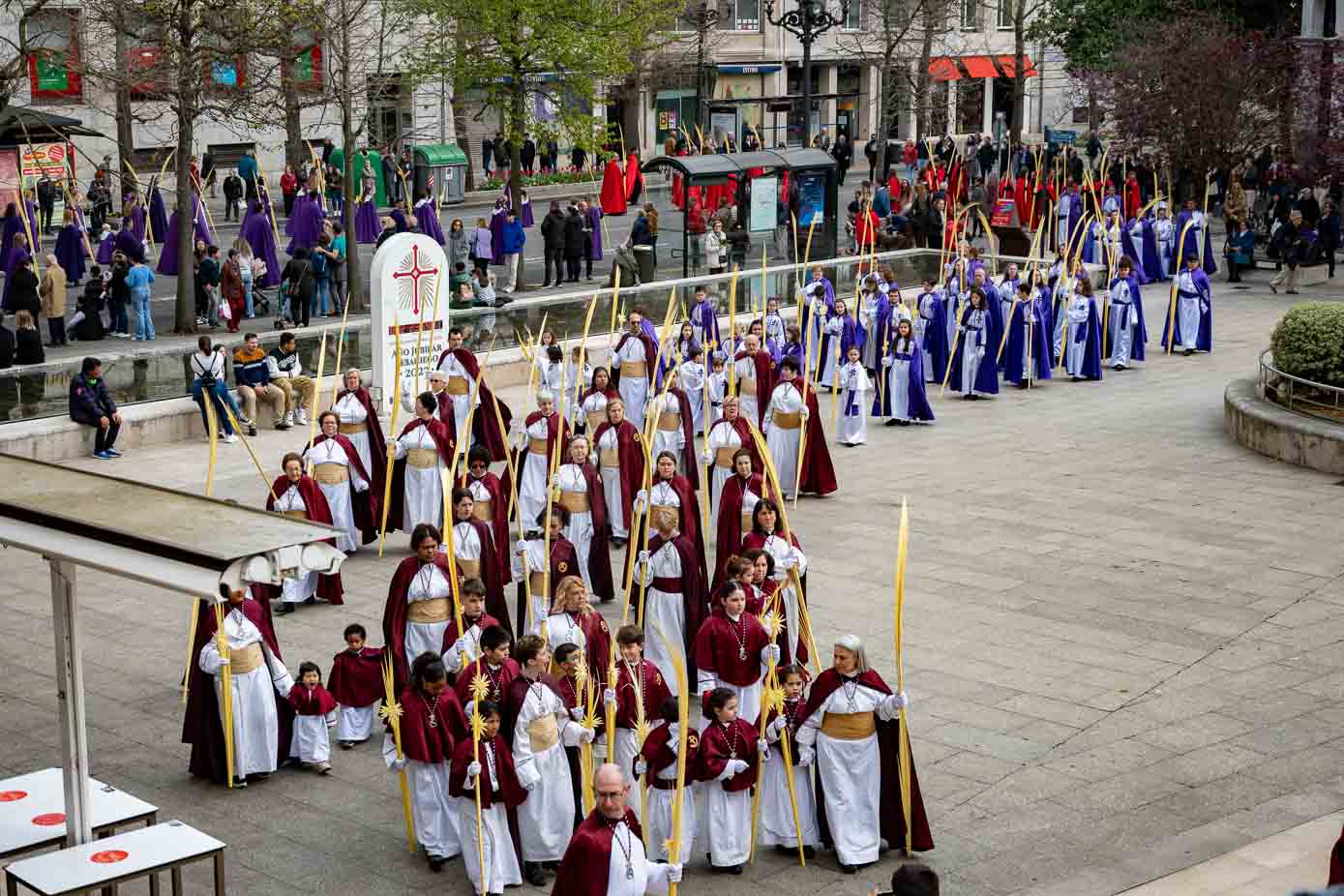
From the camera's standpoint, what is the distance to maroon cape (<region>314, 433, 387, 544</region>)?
1525cm

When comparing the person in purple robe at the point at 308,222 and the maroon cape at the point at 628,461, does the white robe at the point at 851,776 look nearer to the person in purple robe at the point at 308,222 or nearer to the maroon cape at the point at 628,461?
the maroon cape at the point at 628,461

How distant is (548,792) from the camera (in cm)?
953

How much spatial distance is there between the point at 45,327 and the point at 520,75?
8.35 metres

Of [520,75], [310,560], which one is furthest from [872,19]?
[310,560]

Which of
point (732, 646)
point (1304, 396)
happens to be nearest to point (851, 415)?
point (1304, 396)

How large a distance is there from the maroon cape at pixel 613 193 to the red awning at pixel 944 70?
21.2 m

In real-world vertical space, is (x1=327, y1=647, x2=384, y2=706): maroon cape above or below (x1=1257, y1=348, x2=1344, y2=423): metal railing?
below

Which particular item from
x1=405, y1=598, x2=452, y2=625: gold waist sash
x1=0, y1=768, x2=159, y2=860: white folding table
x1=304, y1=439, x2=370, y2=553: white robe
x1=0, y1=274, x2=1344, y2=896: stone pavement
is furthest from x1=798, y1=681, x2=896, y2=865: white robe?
x1=304, y1=439, x2=370, y2=553: white robe

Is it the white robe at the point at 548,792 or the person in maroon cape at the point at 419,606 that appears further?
the person in maroon cape at the point at 419,606

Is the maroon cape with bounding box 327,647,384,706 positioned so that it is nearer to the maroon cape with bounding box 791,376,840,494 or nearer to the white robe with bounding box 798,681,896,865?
the white robe with bounding box 798,681,896,865

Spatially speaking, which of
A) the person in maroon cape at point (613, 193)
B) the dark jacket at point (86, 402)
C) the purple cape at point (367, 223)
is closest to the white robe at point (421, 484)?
the dark jacket at point (86, 402)

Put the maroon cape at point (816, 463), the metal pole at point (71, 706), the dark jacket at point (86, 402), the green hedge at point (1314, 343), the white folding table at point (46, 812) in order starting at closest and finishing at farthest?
the metal pole at point (71, 706) < the white folding table at point (46, 812) < the maroon cape at point (816, 463) < the green hedge at point (1314, 343) < the dark jacket at point (86, 402)

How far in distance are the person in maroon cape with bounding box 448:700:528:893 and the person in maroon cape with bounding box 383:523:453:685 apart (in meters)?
2.04

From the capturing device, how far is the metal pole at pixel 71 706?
8.37 meters
